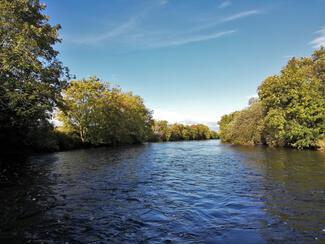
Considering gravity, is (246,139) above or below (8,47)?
below

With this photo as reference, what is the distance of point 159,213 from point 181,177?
26.8 ft

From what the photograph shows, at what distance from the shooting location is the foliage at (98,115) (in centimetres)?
5616

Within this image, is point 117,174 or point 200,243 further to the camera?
point 117,174

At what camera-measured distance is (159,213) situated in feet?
32.5

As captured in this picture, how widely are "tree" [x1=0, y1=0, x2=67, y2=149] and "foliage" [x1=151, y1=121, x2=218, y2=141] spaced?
7573cm

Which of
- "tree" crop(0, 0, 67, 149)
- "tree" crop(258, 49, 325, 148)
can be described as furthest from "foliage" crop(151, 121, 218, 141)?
"tree" crop(0, 0, 67, 149)

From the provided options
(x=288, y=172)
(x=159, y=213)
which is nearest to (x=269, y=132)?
(x=288, y=172)

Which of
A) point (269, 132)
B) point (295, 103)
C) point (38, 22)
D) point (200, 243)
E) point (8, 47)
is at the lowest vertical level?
point (200, 243)

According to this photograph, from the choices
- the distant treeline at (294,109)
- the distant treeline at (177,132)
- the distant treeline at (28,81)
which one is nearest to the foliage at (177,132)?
the distant treeline at (177,132)

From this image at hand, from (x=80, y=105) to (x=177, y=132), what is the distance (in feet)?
239

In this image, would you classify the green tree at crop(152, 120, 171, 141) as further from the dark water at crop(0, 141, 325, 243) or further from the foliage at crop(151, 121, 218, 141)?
the dark water at crop(0, 141, 325, 243)

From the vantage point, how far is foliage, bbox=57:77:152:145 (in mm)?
56156

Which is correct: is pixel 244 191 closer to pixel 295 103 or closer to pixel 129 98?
pixel 295 103

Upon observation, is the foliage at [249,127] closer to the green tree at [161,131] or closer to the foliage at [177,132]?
the foliage at [177,132]
